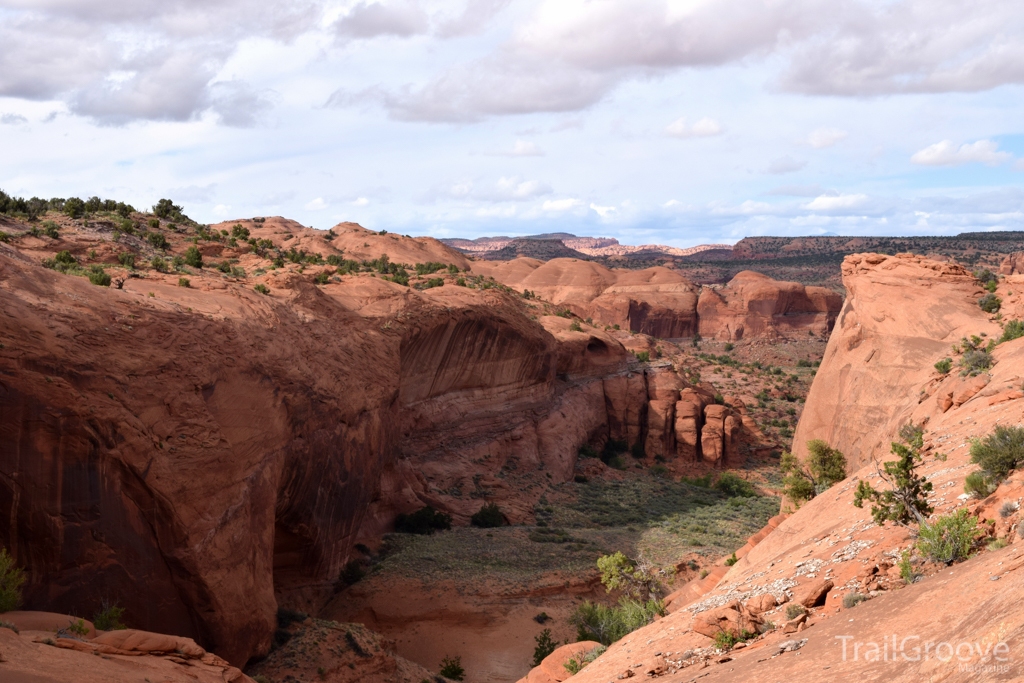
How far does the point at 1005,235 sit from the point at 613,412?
104035 mm

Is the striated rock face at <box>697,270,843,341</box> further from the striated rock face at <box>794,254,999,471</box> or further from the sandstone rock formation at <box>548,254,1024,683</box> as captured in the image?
the sandstone rock formation at <box>548,254,1024,683</box>

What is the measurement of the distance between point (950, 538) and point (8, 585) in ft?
44.0

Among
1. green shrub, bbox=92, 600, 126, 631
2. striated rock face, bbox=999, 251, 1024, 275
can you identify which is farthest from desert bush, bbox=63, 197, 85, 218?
striated rock face, bbox=999, 251, 1024, 275

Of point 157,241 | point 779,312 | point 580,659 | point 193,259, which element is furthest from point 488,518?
point 779,312

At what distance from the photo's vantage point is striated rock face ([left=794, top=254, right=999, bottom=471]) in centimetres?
2384

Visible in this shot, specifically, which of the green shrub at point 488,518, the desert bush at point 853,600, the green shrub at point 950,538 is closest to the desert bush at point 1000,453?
the green shrub at point 950,538

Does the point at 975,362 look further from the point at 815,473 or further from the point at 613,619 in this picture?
the point at 613,619

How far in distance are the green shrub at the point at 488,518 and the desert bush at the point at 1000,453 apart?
21.6m

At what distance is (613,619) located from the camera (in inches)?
771

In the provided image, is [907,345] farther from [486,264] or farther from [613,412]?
[486,264]

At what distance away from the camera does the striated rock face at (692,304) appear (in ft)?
276

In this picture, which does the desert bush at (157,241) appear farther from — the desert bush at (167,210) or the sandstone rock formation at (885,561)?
the sandstone rock formation at (885,561)

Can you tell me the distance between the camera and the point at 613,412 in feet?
156

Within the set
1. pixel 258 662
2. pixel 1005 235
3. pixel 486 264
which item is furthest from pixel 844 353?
pixel 1005 235
